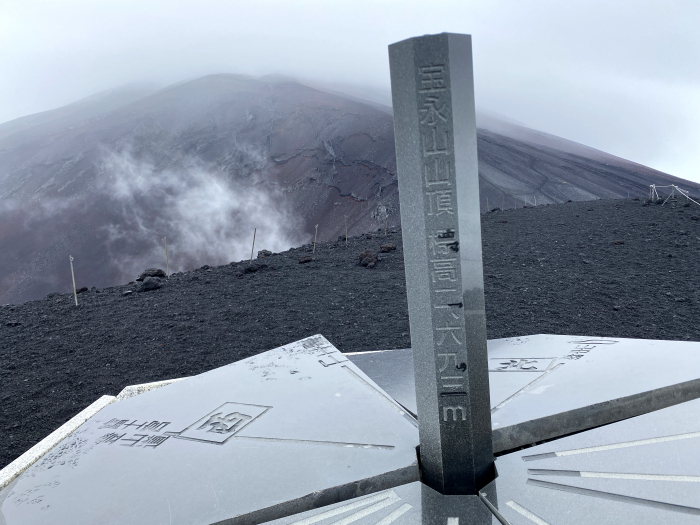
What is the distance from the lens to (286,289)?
1204 centimetres

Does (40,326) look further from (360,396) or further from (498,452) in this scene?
(498,452)

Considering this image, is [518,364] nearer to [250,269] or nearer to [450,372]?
[450,372]

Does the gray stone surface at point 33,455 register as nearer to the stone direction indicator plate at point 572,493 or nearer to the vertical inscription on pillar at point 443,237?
the stone direction indicator plate at point 572,493

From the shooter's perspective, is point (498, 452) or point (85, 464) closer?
point (498, 452)

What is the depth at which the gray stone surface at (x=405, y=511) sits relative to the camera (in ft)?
8.55

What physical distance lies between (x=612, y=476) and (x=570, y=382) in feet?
3.88

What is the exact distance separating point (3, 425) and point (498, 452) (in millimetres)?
6357

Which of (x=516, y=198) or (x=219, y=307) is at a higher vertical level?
(x=516, y=198)

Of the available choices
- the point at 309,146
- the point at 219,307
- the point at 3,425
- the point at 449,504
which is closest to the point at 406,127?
the point at 449,504

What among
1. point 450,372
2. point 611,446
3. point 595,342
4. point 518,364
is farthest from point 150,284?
point 611,446

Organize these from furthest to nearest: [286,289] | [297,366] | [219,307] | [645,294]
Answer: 1. [286,289]
2. [219,307]
3. [645,294]
4. [297,366]

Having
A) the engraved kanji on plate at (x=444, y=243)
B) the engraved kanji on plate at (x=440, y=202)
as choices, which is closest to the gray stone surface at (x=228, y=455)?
the engraved kanji on plate at (x=444, y=243)

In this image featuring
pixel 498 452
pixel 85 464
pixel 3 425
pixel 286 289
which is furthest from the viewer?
pixel 286 289

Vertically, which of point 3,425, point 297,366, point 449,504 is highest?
point 297,366
